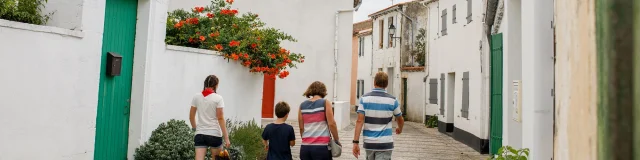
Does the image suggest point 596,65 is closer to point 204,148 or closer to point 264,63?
point 204,148

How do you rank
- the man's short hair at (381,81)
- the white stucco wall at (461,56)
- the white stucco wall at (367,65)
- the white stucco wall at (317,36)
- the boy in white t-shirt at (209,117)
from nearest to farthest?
the man's short hair at (381,81) < the boy in white t-shirt at (209,117) < the white stucco wall at (461,56) < the white stucco wall at (317,36) < the white stucco wall at (367,65)

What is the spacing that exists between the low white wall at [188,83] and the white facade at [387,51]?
14087mm

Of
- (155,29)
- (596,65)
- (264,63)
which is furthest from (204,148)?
(596,65)

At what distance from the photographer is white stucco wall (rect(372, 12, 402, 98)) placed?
2264cm

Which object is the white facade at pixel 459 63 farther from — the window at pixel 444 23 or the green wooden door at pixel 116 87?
the green wooden door at pixel 116 87

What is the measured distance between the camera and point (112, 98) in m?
5.92

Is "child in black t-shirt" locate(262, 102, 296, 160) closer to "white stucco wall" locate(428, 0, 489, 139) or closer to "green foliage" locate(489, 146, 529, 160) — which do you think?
"green foliage" locate(489, 146, 529, 160)

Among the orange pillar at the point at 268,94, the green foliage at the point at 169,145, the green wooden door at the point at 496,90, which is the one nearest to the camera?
the green foliage at the point at 169,145

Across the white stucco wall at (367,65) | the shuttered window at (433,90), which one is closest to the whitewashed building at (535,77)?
the shuttered window at (433,90)

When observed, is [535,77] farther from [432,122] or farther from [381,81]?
[432,122]

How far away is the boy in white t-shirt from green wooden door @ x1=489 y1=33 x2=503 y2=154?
3.78 metres

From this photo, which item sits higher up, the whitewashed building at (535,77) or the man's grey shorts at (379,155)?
the whitewashed building at (535,77)

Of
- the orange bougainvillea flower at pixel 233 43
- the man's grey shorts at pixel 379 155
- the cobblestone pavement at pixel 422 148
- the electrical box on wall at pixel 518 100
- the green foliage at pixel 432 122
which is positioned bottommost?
the cobblestone pavement at pixel 422 148

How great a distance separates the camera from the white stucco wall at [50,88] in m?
4.38
